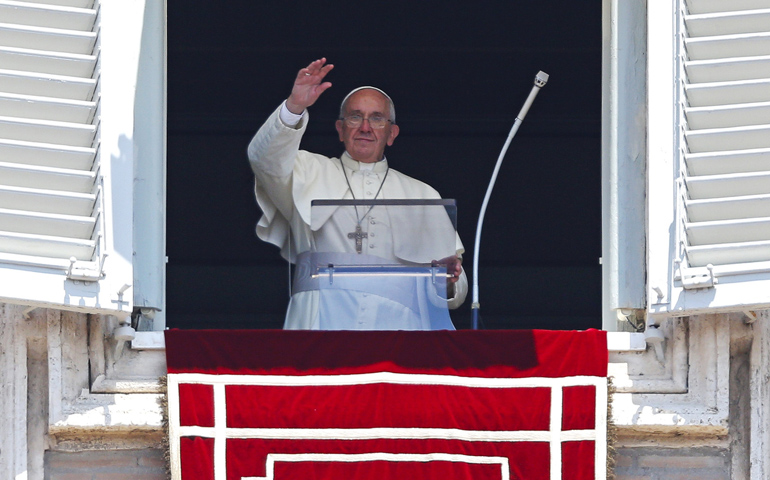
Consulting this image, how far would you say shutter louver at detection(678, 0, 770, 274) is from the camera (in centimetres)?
557

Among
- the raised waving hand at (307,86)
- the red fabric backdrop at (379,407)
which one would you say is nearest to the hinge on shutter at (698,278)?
the red fabric backdrop at (379,407)

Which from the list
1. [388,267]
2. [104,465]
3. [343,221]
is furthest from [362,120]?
[104,465]

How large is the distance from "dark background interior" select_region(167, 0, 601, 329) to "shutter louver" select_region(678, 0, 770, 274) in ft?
7.71

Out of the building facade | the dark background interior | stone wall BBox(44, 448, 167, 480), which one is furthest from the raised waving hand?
the dark background interior

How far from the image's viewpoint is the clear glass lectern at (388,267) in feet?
19.7

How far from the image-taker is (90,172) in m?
5.57

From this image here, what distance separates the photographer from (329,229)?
6227mm

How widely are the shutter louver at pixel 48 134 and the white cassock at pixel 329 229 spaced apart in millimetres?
780

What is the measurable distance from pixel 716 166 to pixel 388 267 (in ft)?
3.44

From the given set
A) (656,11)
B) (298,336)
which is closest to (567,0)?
(656,11)

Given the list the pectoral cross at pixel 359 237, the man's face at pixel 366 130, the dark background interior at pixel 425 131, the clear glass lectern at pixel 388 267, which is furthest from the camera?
the dark background interior at pixel 425 131

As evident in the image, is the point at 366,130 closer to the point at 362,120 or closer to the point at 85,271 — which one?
the point at 362,120

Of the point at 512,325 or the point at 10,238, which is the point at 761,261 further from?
the point at 512,325

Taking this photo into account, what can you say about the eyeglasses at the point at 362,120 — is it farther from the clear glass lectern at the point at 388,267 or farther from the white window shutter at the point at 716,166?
the white window shutter at the point at 716,166
